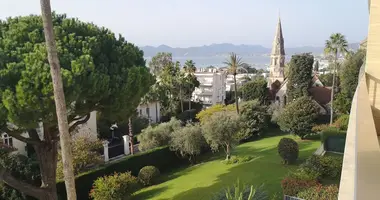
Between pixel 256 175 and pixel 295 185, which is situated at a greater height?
pixel 295 185

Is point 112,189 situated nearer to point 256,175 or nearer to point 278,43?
point 256,175

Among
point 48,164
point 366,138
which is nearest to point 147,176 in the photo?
point 48,164

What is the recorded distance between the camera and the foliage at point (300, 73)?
38219 millimetres

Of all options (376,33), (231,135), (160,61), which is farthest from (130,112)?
(160,61)

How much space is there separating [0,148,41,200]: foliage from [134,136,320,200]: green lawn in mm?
5347

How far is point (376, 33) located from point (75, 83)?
9256mm

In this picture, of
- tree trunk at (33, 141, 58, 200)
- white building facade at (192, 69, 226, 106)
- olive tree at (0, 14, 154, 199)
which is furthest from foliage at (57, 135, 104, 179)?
white building facade at (192, 69, 226, 106)

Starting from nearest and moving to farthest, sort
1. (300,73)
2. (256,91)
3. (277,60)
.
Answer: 1. (300,73)
2. (256,91)
3. (277,60)

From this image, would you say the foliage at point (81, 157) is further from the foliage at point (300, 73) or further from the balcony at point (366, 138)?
the foliage at point (300, 73)

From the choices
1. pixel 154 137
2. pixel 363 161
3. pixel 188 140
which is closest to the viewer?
pixel 363 161

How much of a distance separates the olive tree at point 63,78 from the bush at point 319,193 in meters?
7.91

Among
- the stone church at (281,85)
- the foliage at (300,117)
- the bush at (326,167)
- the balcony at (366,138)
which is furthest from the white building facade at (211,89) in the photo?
the balcony at (366,138)

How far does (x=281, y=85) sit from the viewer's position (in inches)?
1847

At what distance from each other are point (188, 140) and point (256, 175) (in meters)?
6.15
